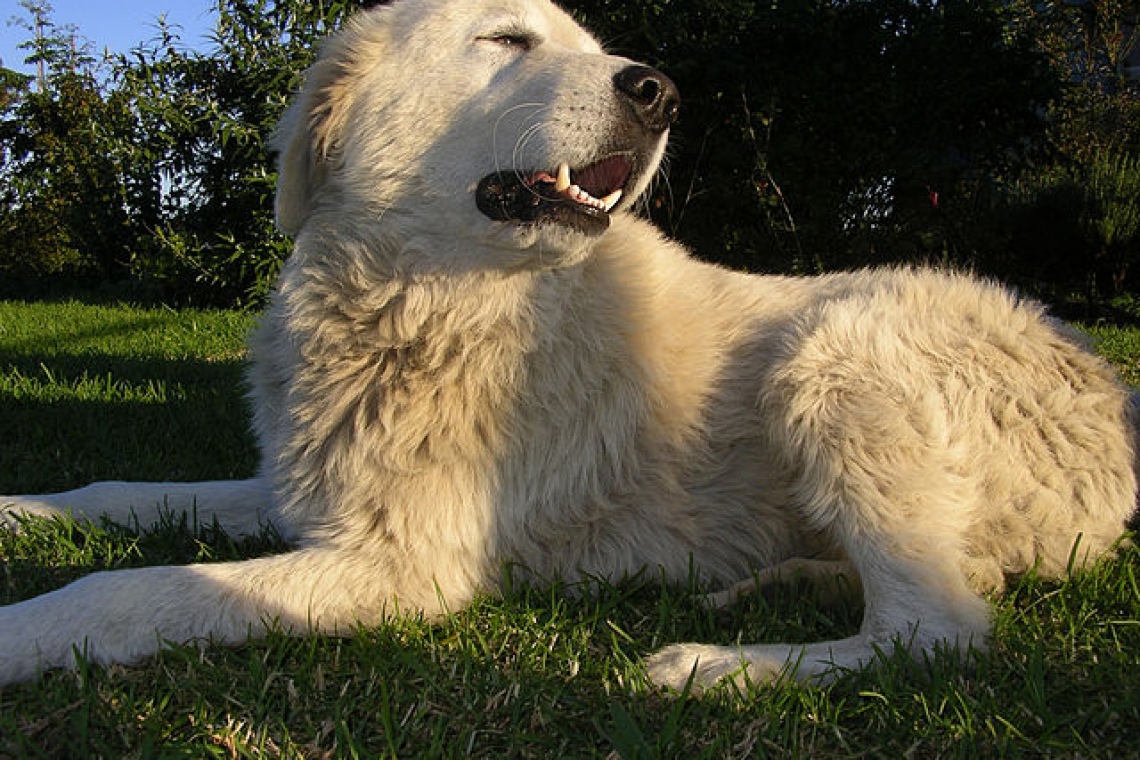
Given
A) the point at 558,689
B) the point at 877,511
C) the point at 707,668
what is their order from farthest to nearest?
1. the point at 877,511
2. the point at 707,668
3. the point at 558,689

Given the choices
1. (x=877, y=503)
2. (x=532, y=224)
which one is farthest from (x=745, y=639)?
(x=532, y=224)

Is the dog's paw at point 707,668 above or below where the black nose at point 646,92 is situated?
below

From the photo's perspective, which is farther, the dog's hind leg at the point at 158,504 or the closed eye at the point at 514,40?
the dog's hind leg at the point at 158,504

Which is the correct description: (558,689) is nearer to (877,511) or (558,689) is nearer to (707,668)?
(707,668)

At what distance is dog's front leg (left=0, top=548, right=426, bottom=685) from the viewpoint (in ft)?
6.56

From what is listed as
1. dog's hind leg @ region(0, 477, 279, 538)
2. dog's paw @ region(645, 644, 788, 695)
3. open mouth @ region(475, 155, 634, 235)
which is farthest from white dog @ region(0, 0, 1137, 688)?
dog's paw @ region(645, 644, 788, 695)

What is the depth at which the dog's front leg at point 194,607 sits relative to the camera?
2.00 meters

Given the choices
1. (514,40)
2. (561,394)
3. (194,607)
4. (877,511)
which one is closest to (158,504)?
(194,607)

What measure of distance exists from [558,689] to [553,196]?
120 centimetres

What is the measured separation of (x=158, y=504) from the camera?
293cm

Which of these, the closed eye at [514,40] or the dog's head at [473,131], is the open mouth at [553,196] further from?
the closed eye at [514,40]

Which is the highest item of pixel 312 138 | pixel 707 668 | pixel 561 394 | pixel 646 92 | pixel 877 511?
pixel 646 92

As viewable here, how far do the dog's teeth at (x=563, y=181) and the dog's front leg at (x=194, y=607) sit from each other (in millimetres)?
1043

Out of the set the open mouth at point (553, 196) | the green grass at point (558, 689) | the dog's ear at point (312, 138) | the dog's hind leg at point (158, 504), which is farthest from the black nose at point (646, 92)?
the dog's hind leg at point (158, 504)
